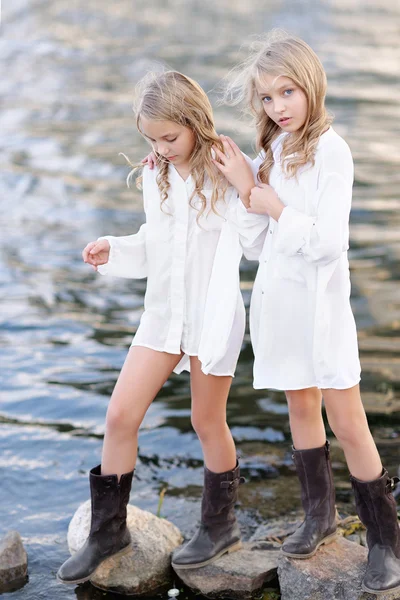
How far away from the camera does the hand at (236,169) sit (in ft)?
12.4

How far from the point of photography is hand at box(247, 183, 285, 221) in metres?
3.62

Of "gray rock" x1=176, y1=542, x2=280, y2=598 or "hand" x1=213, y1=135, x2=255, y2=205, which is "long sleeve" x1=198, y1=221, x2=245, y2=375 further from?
"gray rock" x1=176, y1=542, x2=280, y2=598

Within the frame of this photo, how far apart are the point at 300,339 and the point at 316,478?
58cm

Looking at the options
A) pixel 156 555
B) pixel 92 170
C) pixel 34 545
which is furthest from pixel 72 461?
pixel 92 170

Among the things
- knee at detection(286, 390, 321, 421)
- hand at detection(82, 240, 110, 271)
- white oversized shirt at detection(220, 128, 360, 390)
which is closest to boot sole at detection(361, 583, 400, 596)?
knee at detection(286, 390, 321, 421)

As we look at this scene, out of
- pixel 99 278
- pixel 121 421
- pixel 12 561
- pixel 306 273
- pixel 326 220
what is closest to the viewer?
pixel 326 220

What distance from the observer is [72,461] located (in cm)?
553

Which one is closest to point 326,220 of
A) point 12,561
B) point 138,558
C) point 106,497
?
point 106,497

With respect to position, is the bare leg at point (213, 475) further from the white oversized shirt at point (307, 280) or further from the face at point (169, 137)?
the face at point (169, 137)

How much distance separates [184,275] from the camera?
12.8 ft

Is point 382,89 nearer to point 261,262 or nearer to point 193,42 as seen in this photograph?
point 193,42

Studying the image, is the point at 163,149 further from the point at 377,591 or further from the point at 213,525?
the point at 377,591

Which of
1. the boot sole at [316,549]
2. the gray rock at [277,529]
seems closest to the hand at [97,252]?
the boot sole at [316,549]

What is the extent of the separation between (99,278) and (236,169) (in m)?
5.43
